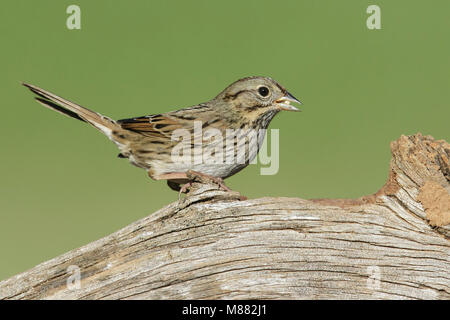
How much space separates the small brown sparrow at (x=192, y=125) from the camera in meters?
6.77

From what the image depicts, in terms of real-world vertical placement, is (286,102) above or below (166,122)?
above

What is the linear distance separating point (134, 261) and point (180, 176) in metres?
1.26

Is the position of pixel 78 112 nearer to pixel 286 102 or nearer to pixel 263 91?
pixel 263 91

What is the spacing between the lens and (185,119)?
7.20 m

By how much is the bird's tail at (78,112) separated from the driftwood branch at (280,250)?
1953 mm

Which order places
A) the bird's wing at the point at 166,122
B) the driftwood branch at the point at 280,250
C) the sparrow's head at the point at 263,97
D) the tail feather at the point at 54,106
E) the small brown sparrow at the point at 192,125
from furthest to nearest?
the sparrow's head at the point at 263,97
the bird's wing at the point at 166,122
the tail feather at the point at 54,106
the small brown sparrow at the point at 192,125
the driftwood branch at the point at 280,250

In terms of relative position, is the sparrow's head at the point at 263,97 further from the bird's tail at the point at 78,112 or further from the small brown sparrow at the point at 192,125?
the bird's tail at the point at 78,112

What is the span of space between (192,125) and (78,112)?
1104mm

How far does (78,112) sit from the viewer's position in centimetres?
723

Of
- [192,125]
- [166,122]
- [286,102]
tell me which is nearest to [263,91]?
[286,102]

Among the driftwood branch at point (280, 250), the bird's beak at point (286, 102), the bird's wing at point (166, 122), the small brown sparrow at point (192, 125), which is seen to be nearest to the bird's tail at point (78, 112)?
the small brown sparrow at point (192, 125)

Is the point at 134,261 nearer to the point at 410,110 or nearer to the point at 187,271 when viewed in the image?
the point at 187,271

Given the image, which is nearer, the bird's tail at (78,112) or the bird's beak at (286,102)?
the bird's tail at (78,112)

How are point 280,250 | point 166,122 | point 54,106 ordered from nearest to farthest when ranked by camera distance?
point 280,250, point 54,106, point 166,122
